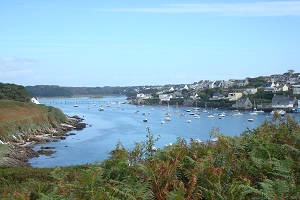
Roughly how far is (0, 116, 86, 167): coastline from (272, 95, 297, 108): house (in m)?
30.1

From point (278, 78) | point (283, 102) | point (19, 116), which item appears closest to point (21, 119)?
A: point (19, 116)

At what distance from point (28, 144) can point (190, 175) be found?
105 ft

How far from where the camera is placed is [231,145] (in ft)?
17.2

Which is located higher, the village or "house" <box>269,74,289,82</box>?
"house" <box>269,74,289,82</box>

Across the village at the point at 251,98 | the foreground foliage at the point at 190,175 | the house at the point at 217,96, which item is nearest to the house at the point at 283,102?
the village at the point at 251,98

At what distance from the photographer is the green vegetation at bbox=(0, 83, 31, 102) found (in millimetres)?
53338

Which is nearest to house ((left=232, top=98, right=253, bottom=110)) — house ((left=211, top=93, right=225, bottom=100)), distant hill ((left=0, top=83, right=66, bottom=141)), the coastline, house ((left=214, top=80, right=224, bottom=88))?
house ((left=211, top=93, right=225, bottom=100))

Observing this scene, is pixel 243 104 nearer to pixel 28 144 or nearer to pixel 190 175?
pixel 28 144

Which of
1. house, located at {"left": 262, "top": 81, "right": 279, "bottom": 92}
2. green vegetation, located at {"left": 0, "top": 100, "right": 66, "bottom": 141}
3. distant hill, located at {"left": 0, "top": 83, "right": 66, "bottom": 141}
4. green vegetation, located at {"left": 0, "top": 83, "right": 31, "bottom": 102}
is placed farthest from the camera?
house, located at {"left": 262, "top": 81, "right": 279, "bottom": 92}

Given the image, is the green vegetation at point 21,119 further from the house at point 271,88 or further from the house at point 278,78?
the house at point 278,78

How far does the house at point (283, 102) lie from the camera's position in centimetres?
5746

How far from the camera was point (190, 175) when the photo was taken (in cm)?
396

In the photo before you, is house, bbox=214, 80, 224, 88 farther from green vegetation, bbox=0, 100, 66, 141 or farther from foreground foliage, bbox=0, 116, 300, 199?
foreground foliage, bbox=0, 116, 300, 199

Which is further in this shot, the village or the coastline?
the village
